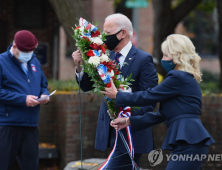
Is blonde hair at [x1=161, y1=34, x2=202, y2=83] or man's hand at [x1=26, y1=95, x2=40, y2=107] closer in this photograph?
blonde hair at [x1=161, y1=34, x2=202, y2=83]

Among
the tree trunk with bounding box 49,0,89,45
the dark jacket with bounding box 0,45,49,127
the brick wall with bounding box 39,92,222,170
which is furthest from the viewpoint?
the tree trunk with bounding box 49,0,89,45

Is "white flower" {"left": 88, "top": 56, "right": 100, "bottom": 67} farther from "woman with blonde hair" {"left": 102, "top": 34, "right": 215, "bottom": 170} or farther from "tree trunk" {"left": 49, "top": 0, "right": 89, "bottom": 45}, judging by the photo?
"tree trunk" {"left": 49, "top": 0, "right": 89, "bottom": 45}

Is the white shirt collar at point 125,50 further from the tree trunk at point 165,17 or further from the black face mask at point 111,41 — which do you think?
the tree trunk at point 165,17

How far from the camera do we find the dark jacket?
16.6ft

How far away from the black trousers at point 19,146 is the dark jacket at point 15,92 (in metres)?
0.09

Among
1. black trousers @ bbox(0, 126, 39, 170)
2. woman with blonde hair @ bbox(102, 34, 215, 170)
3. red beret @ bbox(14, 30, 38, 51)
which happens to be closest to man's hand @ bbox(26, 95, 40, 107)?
black trousers @ bbox(0, 126, 39, 170)

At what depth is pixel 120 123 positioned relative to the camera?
4434 mm

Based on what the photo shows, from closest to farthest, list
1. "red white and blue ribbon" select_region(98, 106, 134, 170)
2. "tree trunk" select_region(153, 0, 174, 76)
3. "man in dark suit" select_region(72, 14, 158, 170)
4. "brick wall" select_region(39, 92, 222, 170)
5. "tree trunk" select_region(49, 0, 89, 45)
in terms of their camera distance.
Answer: "red white and blue ribbon" select_region(98, 106, 134, 170) < "man in dark suit" select_region(72, 14, 158, 170) < "brick wall" select_region(39, 92, 222, 170) < "tree trunk" select_region(49, 0, 89, 45) < "tree trunk" select_region(153, 0, 174, 76)

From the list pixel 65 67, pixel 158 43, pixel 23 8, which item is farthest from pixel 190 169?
pixel 65 67

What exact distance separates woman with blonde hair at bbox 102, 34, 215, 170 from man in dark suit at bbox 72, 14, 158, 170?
0.54 m

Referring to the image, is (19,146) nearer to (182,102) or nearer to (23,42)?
(23,42)

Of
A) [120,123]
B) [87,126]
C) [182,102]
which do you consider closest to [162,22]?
[87,126]

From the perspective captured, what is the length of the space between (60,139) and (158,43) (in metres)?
4.00

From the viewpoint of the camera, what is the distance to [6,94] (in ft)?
16.5
